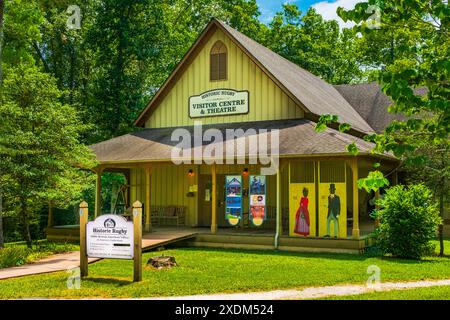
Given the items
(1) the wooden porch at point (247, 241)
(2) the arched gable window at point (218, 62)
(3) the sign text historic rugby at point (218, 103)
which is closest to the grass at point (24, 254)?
(1) the wooden porch at point (247, 241)

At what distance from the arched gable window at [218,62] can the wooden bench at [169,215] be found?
19.4 feet

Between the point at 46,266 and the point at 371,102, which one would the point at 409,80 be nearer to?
the point at 46,266

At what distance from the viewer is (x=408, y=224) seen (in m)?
14.1

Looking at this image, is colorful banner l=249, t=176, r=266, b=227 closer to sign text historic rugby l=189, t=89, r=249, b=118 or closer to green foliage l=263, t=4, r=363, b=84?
sign text historic rugby l=189, t=89, r=249, b=118

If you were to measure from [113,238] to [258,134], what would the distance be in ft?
29.3

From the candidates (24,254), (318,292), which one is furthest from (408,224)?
(24,254)

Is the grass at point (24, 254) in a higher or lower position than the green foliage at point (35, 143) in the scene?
lower

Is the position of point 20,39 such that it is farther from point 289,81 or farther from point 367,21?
point 367,21

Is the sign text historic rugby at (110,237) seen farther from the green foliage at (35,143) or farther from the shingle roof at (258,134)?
the shingle roof at (258,134)

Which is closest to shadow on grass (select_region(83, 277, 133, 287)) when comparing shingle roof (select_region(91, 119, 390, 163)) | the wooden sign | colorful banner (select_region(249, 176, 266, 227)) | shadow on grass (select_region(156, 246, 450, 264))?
the wooden sign

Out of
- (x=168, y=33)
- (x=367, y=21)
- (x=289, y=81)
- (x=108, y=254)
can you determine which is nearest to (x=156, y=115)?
(x=289, y=81)

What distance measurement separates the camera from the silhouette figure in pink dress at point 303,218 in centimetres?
1667

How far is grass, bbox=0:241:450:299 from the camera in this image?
9.87 metres

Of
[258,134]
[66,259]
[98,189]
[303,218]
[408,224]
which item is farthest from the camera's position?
[98,189]
